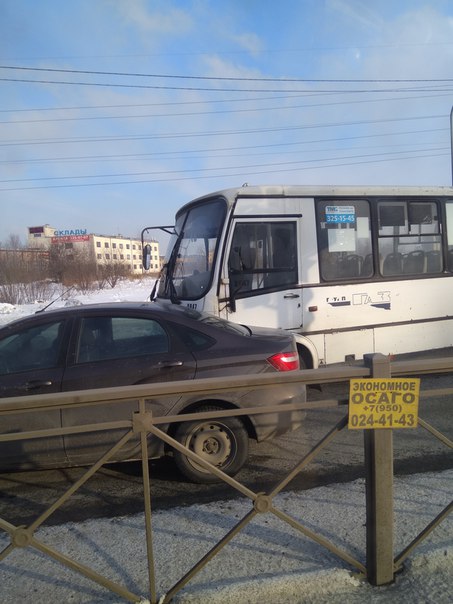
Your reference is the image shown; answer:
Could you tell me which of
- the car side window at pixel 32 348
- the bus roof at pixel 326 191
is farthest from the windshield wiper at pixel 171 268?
the car side window at pixel 32 348

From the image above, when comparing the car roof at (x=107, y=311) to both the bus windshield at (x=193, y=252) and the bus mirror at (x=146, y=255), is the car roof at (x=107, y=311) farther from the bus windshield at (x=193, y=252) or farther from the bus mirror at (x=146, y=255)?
the bus mirror at (x=146, y=255)

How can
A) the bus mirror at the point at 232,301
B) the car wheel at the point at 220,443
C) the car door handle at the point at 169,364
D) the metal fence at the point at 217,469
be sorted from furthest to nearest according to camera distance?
the bus mirror at the point at 232,301 < the car door handle at the point at 169,364 < the car wheel at the point at 220,443 < the metal fence at the point at 217,469

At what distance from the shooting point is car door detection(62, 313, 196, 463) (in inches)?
145

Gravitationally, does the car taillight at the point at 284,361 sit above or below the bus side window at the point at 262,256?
below

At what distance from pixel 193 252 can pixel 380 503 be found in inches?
188

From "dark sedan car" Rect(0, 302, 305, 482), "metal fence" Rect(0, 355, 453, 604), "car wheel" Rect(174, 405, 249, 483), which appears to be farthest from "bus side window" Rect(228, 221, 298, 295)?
"metal fence" Rect(0, 355, 453, 604)

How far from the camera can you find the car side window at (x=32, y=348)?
12.8 ft

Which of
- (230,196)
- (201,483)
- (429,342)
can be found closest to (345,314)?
(429,342)

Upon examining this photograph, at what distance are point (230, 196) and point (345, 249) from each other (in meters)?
1.88

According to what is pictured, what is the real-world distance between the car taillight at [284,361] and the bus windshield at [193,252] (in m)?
2.08

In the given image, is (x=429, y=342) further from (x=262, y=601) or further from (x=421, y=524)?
(x=262, y=601)

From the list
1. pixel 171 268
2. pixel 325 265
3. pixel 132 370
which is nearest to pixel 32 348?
pixel 132 370

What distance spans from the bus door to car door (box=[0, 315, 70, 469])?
246cm

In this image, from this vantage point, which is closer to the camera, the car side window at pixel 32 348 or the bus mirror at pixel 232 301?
the car side window at pixel 32 348
